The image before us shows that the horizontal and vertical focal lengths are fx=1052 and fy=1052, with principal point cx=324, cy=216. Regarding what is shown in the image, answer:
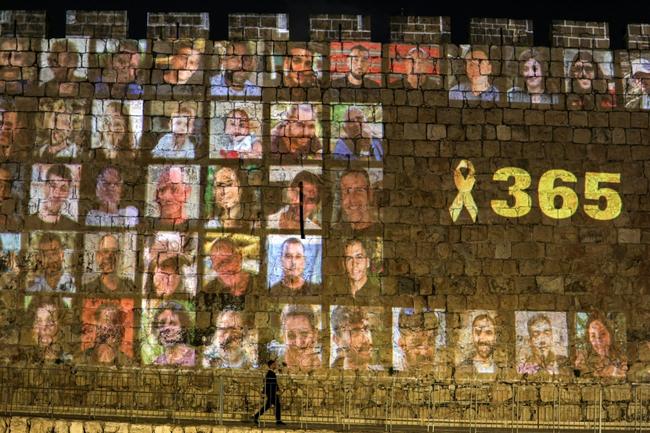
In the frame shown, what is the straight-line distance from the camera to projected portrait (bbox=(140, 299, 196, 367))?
14.0 m

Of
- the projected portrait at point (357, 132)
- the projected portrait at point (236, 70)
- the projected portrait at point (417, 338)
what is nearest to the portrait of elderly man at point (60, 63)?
the projected portrait at point (236, 70)

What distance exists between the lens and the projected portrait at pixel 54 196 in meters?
14.4

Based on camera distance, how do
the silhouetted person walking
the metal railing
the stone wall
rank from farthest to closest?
1. the stone wall
2. the metal railing
3. the silhouetted person walking

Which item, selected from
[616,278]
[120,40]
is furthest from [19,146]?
[616,278]

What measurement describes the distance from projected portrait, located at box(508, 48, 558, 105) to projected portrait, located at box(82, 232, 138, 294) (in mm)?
5712

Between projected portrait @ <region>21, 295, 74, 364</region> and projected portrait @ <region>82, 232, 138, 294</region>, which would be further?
projected portrait @ <region>82, 232, 138, 294</region>

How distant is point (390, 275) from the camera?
14.3m

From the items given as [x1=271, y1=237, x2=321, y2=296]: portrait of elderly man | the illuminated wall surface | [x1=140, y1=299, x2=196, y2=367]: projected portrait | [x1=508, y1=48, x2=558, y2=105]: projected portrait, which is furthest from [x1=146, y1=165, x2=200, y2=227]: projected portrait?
[x1=508, y1=48, x2=558, y2=105]: projected portrait

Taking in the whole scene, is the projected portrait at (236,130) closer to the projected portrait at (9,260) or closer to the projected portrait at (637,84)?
the projected portrait at (9,260)

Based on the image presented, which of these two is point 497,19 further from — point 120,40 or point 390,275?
point 120,40

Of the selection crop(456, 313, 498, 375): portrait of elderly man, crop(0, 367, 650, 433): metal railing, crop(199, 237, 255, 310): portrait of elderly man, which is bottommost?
crop(0, 367, 650, 433): metal railing

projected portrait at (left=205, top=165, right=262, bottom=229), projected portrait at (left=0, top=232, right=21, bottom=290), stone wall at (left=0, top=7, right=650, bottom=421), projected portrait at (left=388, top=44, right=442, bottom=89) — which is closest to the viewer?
stone wall at (left=0, top=7, right=650, bottom=421)

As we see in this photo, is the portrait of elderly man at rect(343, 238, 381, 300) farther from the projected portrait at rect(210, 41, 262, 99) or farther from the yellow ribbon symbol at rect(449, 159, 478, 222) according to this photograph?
the projected portrait at rect(210, 41, 262, 99)

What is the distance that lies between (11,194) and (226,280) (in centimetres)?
320
